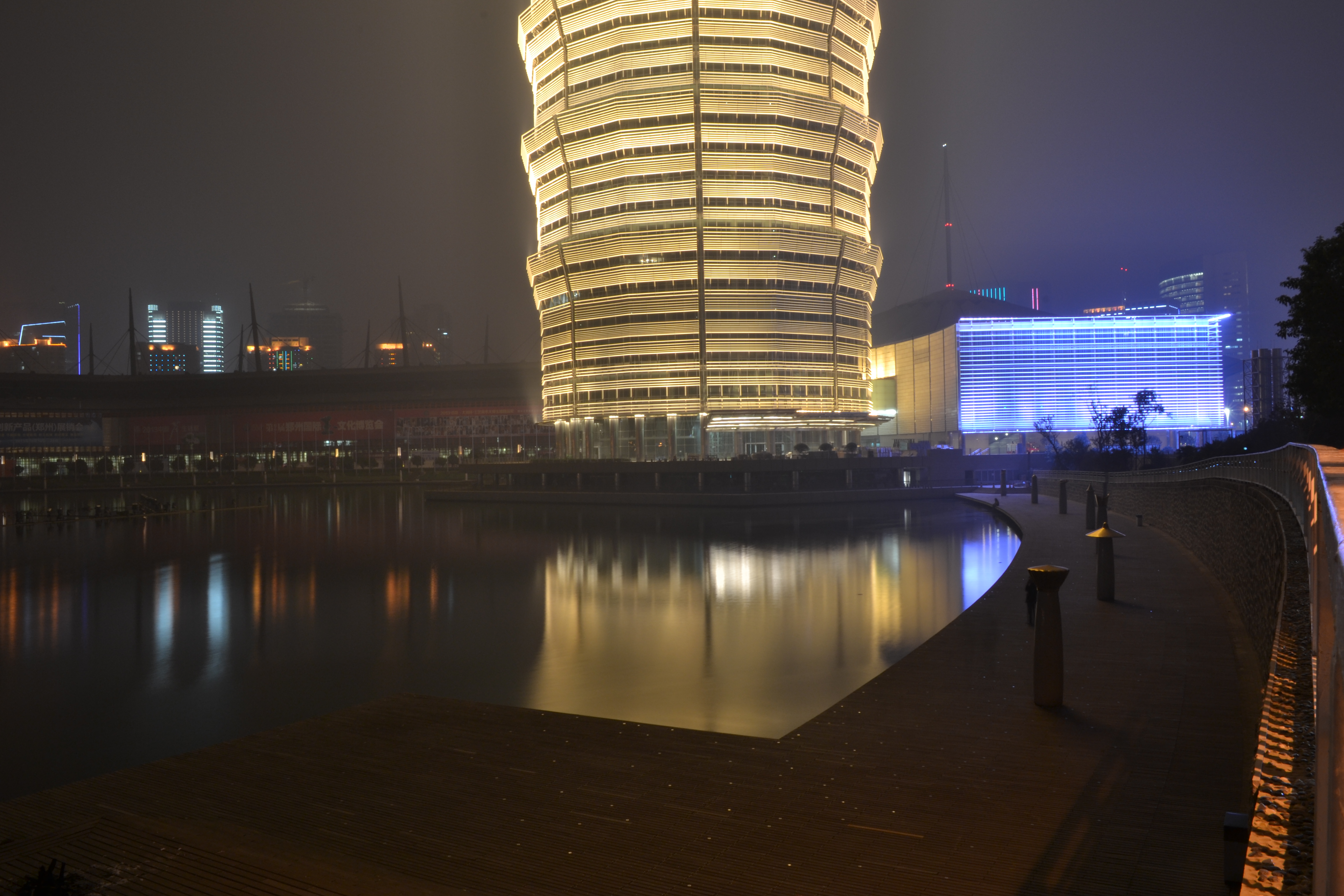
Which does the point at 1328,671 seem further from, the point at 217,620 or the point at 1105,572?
the point at 217,620

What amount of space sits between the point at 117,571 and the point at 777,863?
97.8 ft

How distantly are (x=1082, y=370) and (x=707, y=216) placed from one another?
4730 centimetres

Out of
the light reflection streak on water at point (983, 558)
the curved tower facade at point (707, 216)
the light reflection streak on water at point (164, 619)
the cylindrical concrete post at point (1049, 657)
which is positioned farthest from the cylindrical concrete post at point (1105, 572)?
the curved tower facade at point (707, 216)

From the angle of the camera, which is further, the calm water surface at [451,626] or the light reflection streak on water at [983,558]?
the light reflection streak on water at [983,558]

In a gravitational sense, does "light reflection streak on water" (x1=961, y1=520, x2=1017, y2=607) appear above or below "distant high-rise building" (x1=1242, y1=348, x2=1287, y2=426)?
below

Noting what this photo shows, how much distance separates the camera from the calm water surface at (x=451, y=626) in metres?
12.8

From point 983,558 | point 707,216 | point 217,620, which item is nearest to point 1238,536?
point 983,558

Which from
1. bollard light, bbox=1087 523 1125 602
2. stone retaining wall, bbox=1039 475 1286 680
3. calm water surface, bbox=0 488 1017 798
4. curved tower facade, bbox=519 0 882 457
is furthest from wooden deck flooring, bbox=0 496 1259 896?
curved tower facade, bbox=519 0 882 457

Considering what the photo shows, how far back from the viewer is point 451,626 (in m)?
19.1

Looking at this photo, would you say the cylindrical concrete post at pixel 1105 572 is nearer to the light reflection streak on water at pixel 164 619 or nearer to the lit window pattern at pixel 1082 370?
the light reflection streak on water at pixel 164 619

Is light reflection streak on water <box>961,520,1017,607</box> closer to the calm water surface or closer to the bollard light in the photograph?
the calm water surface

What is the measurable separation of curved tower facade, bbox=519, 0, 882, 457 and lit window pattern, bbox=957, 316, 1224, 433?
72.0 ft

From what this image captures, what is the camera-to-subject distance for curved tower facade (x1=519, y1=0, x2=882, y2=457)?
7694 centimetres

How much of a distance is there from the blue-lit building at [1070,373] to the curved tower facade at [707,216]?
21.4 metres
